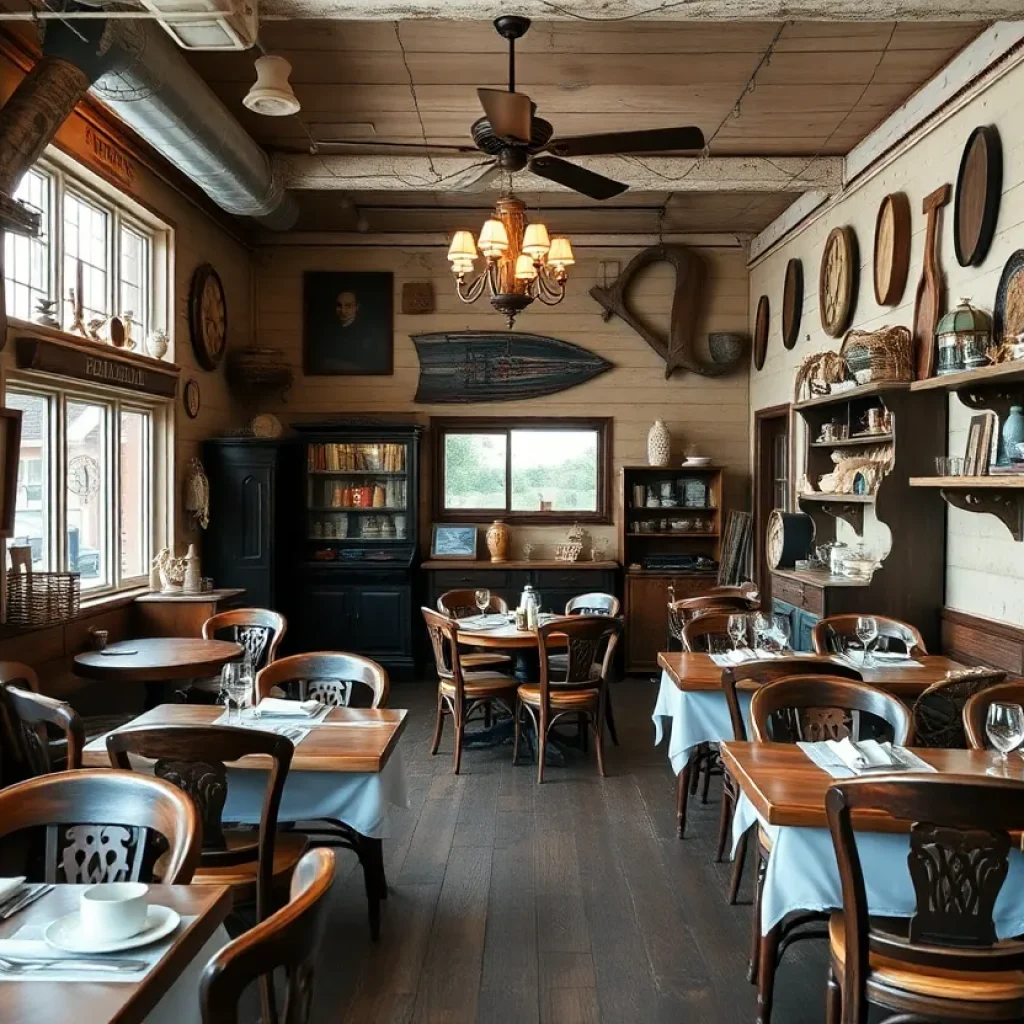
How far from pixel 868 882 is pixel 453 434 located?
6.41 m

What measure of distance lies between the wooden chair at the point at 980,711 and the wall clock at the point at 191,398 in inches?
211

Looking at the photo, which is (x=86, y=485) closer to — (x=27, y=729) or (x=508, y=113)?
(x=27, y=729)

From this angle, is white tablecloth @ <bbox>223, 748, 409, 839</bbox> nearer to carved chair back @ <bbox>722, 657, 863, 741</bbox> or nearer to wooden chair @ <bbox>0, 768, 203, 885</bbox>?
wooden chair @ <bbox>0, 768, 203, 885</bbox>

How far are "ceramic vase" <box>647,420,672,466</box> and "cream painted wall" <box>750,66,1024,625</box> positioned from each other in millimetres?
1847

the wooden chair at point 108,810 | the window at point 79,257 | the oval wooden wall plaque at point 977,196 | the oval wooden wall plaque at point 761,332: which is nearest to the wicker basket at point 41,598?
the window at point 79,257

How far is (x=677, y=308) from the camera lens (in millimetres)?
8203

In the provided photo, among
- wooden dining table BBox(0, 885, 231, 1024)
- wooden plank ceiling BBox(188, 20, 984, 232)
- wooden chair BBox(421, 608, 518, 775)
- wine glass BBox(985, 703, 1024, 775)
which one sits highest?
wooden plank ceiling BBox(188, 20, 984, 232)

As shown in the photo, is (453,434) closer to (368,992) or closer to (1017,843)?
(368,992)

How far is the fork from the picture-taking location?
1.60 metres

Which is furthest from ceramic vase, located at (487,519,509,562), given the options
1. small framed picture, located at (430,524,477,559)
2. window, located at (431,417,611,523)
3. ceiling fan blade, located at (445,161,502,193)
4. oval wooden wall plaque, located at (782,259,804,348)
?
ceiling fan blade, located at (445,161,502,193)

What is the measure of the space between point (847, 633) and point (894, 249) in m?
2.18

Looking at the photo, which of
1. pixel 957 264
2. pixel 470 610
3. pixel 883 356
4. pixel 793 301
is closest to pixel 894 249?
pixel 957 264

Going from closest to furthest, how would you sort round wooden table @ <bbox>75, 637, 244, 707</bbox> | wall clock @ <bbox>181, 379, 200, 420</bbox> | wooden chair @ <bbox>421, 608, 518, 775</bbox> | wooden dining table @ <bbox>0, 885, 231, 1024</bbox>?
1. wooden dining table @ <bbox>0, 885, 231, 1024</bbox>
2. round wooden table @ <bbox>75, 637, 244, 707</bbox>
3. wooden chair @ <bbox>421, 608, 518, 775</bbox>
4. wall clock @ <bbox>181, 379, 200, 420</bbox>

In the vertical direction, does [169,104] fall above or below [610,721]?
above
